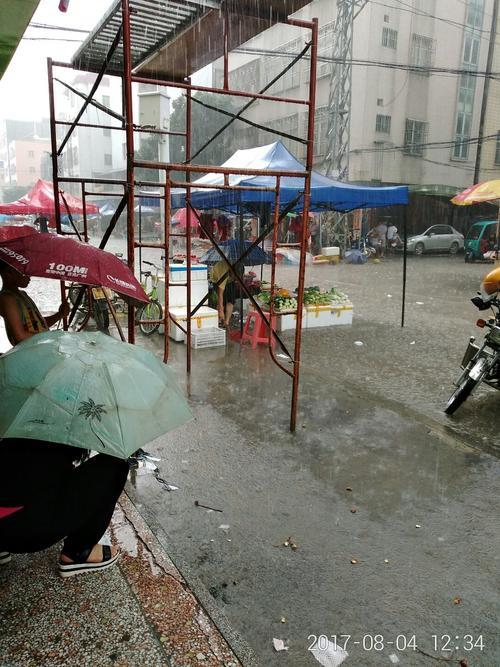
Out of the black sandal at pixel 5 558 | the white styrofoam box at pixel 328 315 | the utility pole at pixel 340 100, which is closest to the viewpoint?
the black sandal at pixel 5 558

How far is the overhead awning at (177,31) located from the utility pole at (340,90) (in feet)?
63.5

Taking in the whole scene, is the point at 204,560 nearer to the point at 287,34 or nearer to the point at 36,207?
Result: the point at 36,207

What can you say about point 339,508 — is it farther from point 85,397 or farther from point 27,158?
point 27,158

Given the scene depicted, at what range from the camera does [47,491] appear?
2.27m

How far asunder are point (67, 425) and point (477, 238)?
2369 cm

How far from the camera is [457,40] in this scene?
93.3ft

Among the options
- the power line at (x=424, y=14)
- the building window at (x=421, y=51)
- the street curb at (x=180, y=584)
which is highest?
the power line at (x=424, y=14)

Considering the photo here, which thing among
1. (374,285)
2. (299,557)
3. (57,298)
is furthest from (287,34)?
(299,557)

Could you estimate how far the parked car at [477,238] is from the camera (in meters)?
22.5

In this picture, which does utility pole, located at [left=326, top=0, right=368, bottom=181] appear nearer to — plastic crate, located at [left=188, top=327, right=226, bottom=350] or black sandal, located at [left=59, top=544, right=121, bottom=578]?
plastic crate, located at [left=188, top=327, right=226, bottom=350]

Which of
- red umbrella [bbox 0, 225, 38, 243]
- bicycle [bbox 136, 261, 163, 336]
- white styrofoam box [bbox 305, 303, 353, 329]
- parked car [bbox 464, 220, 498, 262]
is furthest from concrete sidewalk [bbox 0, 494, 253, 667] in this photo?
A: parked car [bbox 464, 220, 498, 262]

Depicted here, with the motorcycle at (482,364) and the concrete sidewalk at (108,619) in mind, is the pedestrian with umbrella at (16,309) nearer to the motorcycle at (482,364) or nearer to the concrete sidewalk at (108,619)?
the concrete sidewalk at (108,619)

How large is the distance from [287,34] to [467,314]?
2758 centimetres

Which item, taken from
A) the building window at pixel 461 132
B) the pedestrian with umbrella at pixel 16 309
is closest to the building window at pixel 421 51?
the building window at pixel 461 132
